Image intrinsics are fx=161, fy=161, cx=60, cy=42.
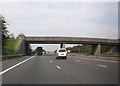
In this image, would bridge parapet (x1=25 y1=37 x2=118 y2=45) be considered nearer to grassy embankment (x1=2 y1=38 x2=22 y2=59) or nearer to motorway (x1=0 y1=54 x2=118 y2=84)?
grassy embankment (x1=2 y1=38 x2=22 y2=59)

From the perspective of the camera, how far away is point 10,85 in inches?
276

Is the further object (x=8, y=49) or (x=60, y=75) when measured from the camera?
(x=8, y=49)

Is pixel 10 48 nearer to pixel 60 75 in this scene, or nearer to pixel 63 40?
pixel 63 40

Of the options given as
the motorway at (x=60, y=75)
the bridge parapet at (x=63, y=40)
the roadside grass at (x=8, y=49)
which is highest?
the bridge parapet at (x=63, y=40)

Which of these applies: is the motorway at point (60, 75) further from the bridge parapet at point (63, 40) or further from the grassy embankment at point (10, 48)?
the bridge parapet at point (63, 40)

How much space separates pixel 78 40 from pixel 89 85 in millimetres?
53694

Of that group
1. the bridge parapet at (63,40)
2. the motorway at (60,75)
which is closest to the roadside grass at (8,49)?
the bridge parapet at (63,40)

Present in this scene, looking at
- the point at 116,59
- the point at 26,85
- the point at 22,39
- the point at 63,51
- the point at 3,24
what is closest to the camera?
the point at 26,85

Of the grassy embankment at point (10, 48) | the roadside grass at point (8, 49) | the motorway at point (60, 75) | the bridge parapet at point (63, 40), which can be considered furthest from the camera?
the bridge parapet at point (63, 40)

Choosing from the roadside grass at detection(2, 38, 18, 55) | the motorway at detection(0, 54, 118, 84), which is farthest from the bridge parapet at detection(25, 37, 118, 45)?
the motorway at detection(0, 54, 118, 84)

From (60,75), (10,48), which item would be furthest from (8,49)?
(60,75)

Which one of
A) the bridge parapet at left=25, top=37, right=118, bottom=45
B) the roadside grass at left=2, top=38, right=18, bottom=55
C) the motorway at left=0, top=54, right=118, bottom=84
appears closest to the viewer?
the motorway at left=0, top=54, right=118, bottom=84

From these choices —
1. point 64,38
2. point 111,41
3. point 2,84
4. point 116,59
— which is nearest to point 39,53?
point 64,38

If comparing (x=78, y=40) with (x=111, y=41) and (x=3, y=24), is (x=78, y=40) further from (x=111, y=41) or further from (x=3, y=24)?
(x=3, y=24)
